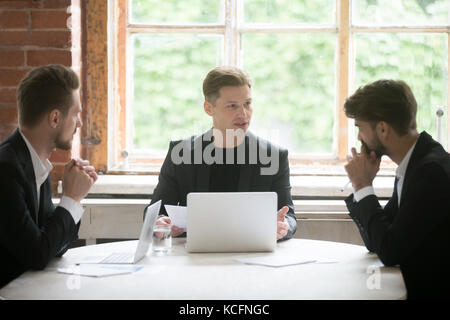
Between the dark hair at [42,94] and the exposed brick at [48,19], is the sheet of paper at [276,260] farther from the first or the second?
the exposed brick at [48,19]

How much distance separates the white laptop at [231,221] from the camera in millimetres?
1955

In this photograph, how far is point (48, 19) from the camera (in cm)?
313

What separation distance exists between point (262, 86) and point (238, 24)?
0.39 metres

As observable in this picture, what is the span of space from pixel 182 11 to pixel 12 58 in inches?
38.8

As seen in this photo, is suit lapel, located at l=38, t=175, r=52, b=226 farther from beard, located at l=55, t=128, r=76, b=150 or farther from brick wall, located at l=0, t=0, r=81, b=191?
brick wall, located at l=0, t=0, r=81, b=191

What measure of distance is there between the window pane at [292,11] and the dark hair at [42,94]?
167 cm

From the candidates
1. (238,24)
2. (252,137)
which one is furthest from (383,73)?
(252,137)

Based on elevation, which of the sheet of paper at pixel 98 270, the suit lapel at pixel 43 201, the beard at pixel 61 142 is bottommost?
the sheet of paper at pixel 98 270

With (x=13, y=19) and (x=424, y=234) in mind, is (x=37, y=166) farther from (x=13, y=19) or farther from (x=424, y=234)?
(x=13, y=19)

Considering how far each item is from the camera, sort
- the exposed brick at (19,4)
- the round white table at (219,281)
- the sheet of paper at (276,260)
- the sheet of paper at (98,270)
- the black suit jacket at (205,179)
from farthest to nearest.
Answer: the exposed brick at (19,4)
the black suit jacket at (205,179)
the sheet of paper at (276,260)
the sheet of paper at (98,270)
the round white table at (219,281)

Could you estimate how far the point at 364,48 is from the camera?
3.43 metres

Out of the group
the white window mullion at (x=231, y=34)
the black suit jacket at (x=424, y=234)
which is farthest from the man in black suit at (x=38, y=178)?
the white window mullion at (x=231, y=34)

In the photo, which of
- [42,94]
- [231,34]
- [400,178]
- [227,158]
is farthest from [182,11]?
[400,178]

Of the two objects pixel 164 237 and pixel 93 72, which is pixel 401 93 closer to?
pixel 164 237
